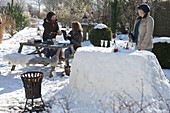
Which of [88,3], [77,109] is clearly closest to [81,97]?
[77,109]

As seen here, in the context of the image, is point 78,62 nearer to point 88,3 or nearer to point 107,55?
point 107,55

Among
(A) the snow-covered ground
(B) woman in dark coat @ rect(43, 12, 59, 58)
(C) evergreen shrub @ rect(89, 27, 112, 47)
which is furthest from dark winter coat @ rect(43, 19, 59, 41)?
(C) evergreen shrub @ rect(89, 27, 112, 47)

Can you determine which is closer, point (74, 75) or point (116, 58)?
point (116, 58)

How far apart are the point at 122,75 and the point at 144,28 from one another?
1313mm

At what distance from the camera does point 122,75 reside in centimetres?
476

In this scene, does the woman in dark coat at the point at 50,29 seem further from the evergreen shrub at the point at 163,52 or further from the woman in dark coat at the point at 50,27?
the evergreen shrub at the point at 163,52

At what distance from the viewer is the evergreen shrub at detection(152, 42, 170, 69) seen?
7.81 m

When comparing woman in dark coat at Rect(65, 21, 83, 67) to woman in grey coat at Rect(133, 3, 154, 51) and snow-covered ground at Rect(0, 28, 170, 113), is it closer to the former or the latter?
snow-covered ground at Rect(0, 28, 170, 113)

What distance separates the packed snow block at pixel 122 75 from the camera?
4.68m

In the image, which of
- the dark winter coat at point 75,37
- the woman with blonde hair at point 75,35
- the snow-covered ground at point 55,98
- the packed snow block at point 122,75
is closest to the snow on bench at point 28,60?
the snow-covered ground at point 55,98

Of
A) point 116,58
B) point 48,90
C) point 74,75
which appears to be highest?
point 116,58

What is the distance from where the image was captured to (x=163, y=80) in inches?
195

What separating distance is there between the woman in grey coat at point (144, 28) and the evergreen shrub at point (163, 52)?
7.41 feet

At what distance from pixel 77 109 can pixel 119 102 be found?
2.16ft
